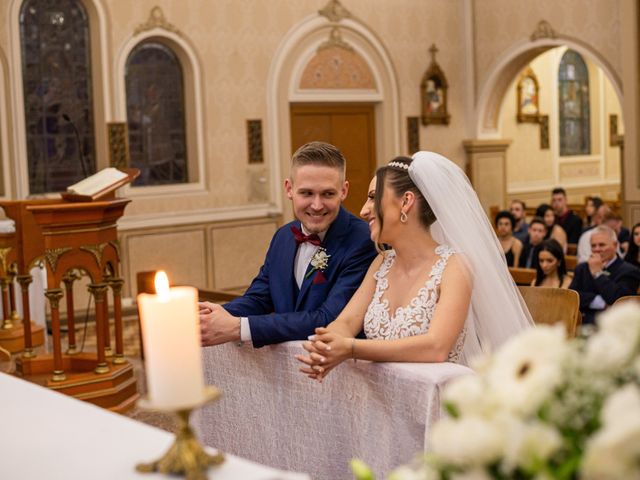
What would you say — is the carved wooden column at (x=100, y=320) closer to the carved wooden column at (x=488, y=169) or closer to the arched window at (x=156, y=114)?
the arched window at (x=156, y=114)

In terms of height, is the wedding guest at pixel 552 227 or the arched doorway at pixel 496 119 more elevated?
the arched doorway at pixel 496 119

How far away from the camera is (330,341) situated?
3236mm

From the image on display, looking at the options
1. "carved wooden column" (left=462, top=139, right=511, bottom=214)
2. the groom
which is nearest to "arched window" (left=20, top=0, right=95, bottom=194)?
"carved wooden column" (left=462, top=139, right=511, bottom=214)

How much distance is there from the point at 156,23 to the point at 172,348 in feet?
35.8

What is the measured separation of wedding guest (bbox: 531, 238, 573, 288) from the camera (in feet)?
24.2

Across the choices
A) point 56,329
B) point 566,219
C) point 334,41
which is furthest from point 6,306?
point 566,219

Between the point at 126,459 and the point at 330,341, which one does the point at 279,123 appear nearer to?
the point at 330,341

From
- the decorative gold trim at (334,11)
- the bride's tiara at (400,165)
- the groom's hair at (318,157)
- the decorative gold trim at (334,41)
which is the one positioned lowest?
the bride's tiara at (400,165)

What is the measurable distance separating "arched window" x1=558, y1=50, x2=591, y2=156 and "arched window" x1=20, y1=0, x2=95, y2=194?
1039cm

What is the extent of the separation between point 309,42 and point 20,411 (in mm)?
11510

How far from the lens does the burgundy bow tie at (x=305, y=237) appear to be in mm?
3961

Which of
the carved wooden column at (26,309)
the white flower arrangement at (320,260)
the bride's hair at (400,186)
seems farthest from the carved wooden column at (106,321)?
the bride's hair at (400,186)

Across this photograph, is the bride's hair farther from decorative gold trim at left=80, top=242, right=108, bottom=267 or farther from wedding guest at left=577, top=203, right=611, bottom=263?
wedding guest at left=577, top=203, right=611, bottom=263

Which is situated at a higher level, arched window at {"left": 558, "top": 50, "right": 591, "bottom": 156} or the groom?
arched window at {"left": 558, "top": 50, "right": 591, "bottom": 156}
